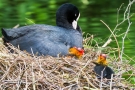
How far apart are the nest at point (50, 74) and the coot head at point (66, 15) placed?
3.55 ft

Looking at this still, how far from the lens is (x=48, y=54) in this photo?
6.54 metres

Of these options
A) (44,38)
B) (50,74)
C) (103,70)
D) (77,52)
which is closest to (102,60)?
(103,70)

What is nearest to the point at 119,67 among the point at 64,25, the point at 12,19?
the point at 64,25

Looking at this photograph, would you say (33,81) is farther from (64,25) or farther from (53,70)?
(64,25)

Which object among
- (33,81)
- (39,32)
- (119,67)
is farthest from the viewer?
(39,32)

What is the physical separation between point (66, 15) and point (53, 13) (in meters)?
3.03

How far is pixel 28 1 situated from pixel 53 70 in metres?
4.90

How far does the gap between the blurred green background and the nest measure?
329 centimetres

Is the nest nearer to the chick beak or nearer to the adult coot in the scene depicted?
the chick beak

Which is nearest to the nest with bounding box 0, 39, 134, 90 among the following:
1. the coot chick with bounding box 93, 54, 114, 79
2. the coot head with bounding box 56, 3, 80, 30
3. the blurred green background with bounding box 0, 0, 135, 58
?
the coot chick with bounding box 93, 54, 114, 79

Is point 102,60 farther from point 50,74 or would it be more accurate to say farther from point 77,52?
point 50,74

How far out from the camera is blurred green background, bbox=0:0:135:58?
9.74 m

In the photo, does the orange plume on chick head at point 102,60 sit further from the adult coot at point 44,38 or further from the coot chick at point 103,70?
the adult coot at point 44,38

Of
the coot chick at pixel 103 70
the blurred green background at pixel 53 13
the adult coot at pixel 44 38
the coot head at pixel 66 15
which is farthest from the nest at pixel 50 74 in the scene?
the blurred green background at pixel 53 13
